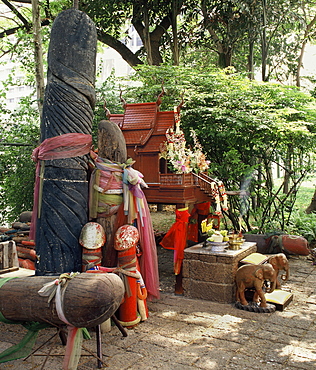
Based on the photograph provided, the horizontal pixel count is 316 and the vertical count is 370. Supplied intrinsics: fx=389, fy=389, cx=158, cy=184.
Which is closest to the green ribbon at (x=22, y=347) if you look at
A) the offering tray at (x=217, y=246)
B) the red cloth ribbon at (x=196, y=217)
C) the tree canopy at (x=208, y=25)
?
the offering tray at (x=217, y=246)

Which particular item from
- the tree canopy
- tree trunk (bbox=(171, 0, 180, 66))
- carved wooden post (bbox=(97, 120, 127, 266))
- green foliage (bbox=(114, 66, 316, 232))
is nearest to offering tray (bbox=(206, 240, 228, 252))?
carved wooden post (bbox=(97, 120, 127, 266))

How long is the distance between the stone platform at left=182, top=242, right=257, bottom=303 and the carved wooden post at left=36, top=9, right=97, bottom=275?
2355 mm

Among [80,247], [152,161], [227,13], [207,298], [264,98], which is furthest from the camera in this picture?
[227,13]

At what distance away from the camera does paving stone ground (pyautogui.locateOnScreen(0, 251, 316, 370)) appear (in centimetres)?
405

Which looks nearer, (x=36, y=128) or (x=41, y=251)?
(x=41, y=251)

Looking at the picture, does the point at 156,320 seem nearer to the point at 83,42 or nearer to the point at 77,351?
the point at 77,351

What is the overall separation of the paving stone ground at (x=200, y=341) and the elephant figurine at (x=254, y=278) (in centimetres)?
24

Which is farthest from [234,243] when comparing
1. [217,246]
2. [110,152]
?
[110,152]

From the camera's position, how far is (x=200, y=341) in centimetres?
462

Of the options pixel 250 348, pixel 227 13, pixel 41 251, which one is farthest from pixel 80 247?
pixel 227 13

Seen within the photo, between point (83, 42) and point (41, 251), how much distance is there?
2.52 metres

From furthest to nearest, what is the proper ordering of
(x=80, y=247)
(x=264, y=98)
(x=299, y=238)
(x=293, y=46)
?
1. (x=293, y=46)
2. (x=264, y=98)
3. (x=299, y=238)
4. (x=80, y=247)

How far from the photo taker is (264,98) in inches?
395

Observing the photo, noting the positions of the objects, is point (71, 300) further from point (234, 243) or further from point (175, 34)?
point (175, 34)
